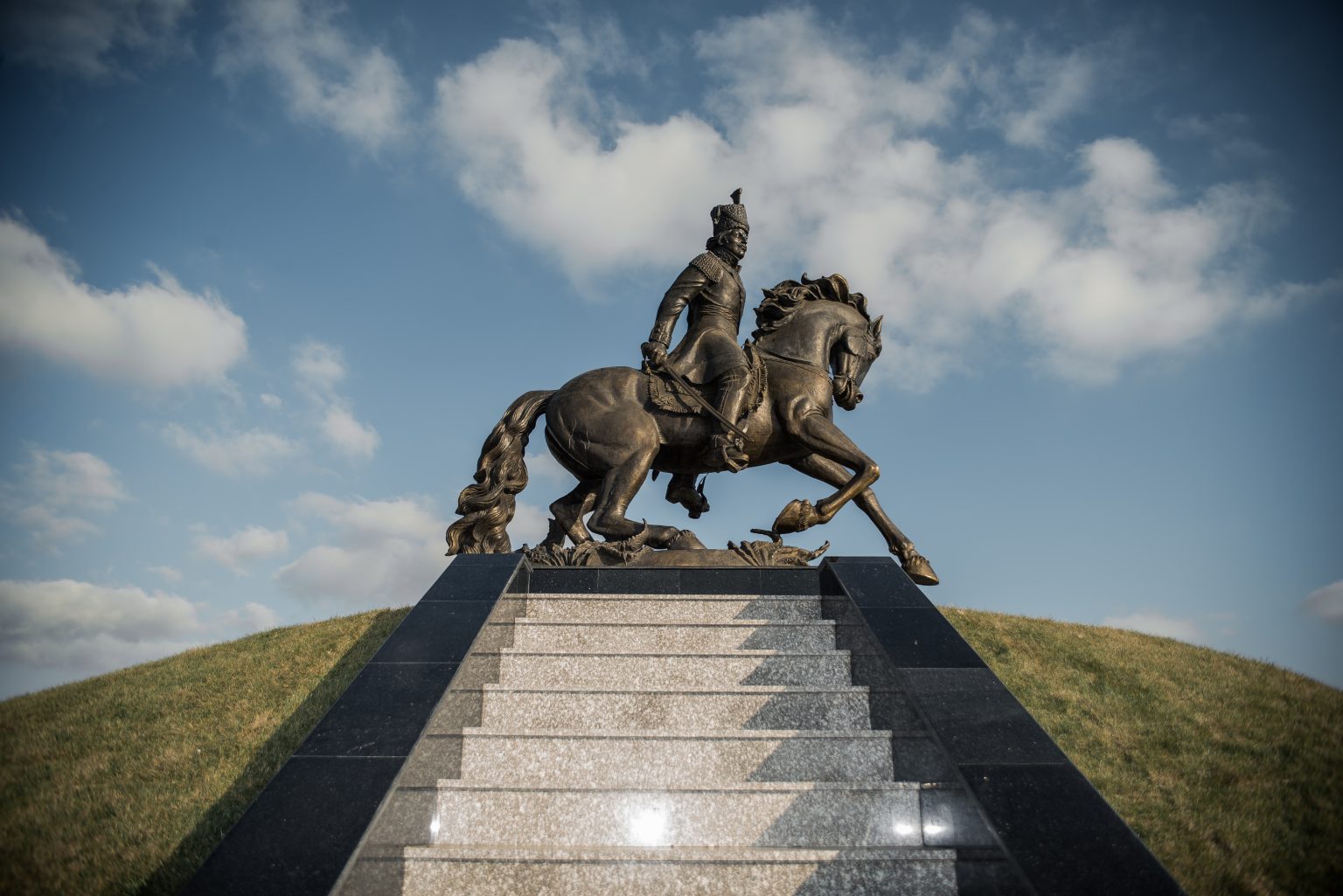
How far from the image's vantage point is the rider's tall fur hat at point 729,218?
10188 millimetres

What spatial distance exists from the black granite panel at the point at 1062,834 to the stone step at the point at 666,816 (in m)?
0.49

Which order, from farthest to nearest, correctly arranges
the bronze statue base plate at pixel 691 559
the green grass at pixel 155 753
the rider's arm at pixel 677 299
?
the rider's arm at pixel 677 299 < the bronze statue base plate at pixel 691 559 < the green grass at pixel 155 753

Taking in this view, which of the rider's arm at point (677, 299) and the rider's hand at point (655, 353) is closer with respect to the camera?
the rider's hand at point (655, 353)

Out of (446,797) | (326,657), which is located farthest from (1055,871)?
(326,657)

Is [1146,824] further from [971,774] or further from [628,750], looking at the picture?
[628,750]

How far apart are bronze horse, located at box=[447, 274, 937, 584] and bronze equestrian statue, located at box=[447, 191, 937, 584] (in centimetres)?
1

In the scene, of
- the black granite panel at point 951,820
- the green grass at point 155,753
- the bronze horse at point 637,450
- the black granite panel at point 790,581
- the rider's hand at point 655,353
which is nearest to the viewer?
the black granite panel at point 951,820

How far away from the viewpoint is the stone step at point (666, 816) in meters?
5.00

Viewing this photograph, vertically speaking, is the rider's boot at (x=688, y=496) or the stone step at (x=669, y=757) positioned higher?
the rider's boot at (x=688, y=496)

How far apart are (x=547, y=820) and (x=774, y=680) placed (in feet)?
7.13

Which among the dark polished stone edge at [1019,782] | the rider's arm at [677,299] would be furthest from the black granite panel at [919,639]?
the rider's arm at [677,299]

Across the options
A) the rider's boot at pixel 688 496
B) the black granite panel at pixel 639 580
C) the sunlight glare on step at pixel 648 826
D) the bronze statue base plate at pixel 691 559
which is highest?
the rider's boot at pixel 688 496

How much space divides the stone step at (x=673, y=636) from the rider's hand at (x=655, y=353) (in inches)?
124

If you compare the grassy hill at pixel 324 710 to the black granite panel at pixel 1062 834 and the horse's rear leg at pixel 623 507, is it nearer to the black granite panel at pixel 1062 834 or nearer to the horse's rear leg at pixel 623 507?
the black granite panel at pixel 1062 834
